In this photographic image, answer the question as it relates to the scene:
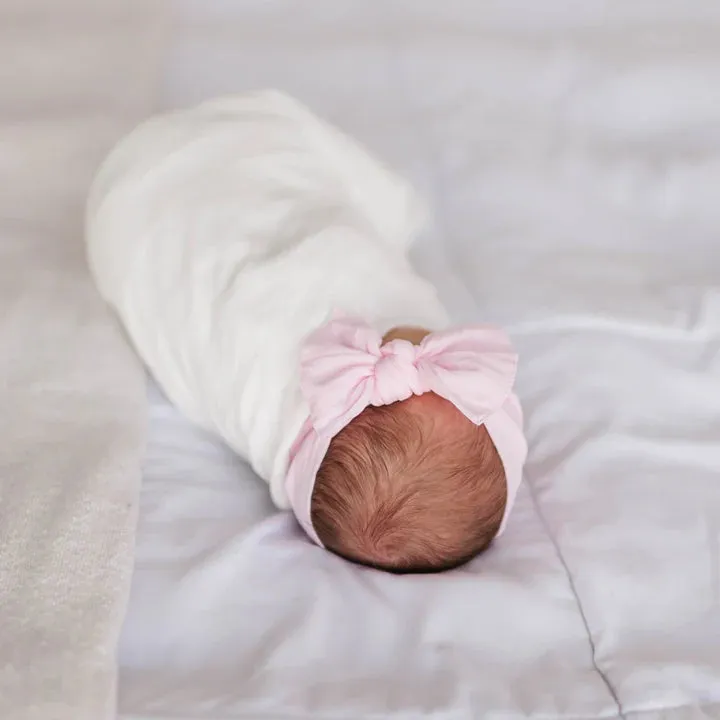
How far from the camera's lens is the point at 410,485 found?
0.79 m

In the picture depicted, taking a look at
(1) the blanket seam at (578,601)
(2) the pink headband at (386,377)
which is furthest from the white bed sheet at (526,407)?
(2) the pink headband at (386,377)

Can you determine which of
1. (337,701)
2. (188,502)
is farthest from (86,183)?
(337,701)

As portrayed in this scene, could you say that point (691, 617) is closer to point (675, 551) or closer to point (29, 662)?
point (675, 551)

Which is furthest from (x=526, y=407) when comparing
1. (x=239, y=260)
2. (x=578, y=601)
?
(x=239, y=260)

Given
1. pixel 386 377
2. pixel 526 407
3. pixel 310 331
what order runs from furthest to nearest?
pixel 526 407
pixel 310 331
pixel 386 377

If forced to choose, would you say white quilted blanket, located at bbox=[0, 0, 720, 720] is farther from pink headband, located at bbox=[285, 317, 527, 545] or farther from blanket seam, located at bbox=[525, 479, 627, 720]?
pink headband, located at bbox=[285, 317, 527, 545]

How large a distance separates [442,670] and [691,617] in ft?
0.83

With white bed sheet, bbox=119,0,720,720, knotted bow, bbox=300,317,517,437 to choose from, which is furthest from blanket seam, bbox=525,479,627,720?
knotted bow, bbox=300,317,517,437

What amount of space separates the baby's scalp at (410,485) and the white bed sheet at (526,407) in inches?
1.4

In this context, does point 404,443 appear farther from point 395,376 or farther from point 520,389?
point 520,389

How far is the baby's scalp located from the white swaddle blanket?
7 centimetres

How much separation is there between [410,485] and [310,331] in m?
0.20

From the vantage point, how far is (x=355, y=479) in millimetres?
798

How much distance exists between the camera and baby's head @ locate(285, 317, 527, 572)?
790 millimetres
